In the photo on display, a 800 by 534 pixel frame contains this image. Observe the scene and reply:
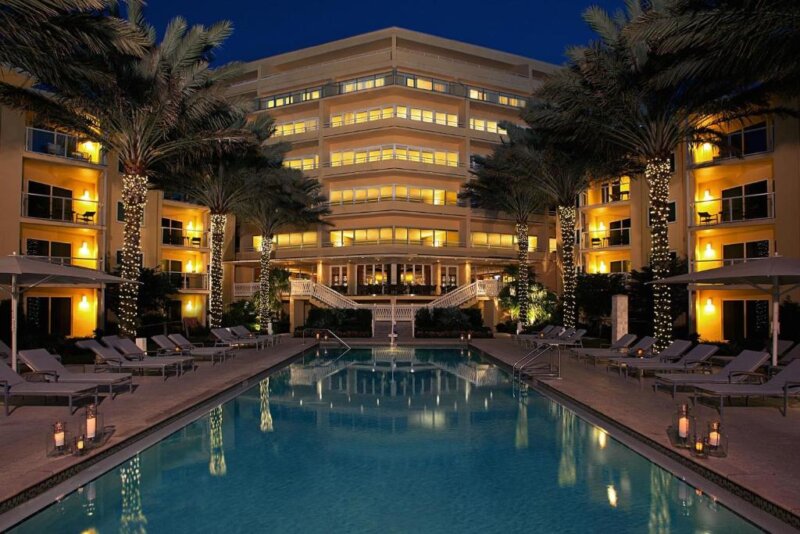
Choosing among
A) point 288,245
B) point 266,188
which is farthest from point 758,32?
point 288,245

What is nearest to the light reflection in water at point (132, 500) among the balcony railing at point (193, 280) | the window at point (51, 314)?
the window at point (51, 314)

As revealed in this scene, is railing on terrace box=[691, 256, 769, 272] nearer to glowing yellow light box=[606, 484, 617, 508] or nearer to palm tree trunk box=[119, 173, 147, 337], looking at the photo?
glowing yellow light box=[606, 484, 617, 508]

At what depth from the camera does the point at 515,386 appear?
1720cm

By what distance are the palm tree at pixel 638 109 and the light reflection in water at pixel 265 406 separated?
1158cm

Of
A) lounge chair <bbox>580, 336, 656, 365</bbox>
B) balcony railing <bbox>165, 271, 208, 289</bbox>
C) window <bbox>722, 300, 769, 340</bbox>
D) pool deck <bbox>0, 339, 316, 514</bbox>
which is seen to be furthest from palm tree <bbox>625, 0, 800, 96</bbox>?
balcony railing <bbox>165, 271, 208, 289</bbox>

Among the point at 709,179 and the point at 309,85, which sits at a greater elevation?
the point at 309,85

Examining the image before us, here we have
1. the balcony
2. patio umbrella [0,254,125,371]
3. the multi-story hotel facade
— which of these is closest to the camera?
patio umbrella [0,254,125,371]

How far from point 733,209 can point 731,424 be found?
65.5 ft

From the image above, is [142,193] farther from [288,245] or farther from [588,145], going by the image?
[288,245]

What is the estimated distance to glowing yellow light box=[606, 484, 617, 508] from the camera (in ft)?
25.1

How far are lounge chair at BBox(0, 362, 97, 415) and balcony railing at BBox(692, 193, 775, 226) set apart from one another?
2504 cm

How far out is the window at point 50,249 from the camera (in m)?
27.4

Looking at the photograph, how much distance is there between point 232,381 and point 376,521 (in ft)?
31.8

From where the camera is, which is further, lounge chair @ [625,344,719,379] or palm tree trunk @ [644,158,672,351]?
palm tree trunk @ [644,158,672,351]
